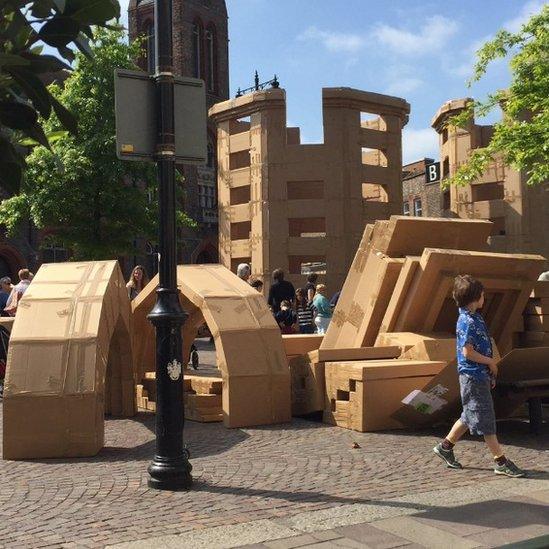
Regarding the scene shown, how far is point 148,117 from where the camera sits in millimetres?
5590

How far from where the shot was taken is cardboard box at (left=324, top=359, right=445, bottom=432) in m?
7.37

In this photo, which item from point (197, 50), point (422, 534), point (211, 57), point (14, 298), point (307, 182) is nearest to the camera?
point (422, 534)

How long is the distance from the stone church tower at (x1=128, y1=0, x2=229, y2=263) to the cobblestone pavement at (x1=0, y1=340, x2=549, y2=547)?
3586 centimetres

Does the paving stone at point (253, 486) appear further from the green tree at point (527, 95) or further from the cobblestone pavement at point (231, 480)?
the green tree at point (527, 95)

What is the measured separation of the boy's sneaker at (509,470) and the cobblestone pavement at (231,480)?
0.08 m

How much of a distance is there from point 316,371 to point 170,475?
3.08 metres

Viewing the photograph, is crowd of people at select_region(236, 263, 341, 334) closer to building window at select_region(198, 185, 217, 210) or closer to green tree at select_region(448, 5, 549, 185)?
green tree at select_region(448, 5, 549, 185)

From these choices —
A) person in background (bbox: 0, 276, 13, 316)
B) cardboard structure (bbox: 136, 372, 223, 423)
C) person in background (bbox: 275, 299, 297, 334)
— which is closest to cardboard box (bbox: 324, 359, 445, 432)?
cardboard structure (bbox: 136, 372, 223, 423)

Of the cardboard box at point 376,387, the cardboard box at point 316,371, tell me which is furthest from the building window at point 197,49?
the cardboard box at point 376,387

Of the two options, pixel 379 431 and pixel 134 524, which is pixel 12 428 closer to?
pixel 134 524

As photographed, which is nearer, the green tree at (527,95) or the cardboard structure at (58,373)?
the cardboard structure at (58,373)

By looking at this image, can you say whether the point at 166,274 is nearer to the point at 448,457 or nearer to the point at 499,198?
the point at 448,457

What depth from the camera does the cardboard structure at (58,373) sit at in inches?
254

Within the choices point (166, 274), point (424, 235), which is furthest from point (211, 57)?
point (166, 274)
